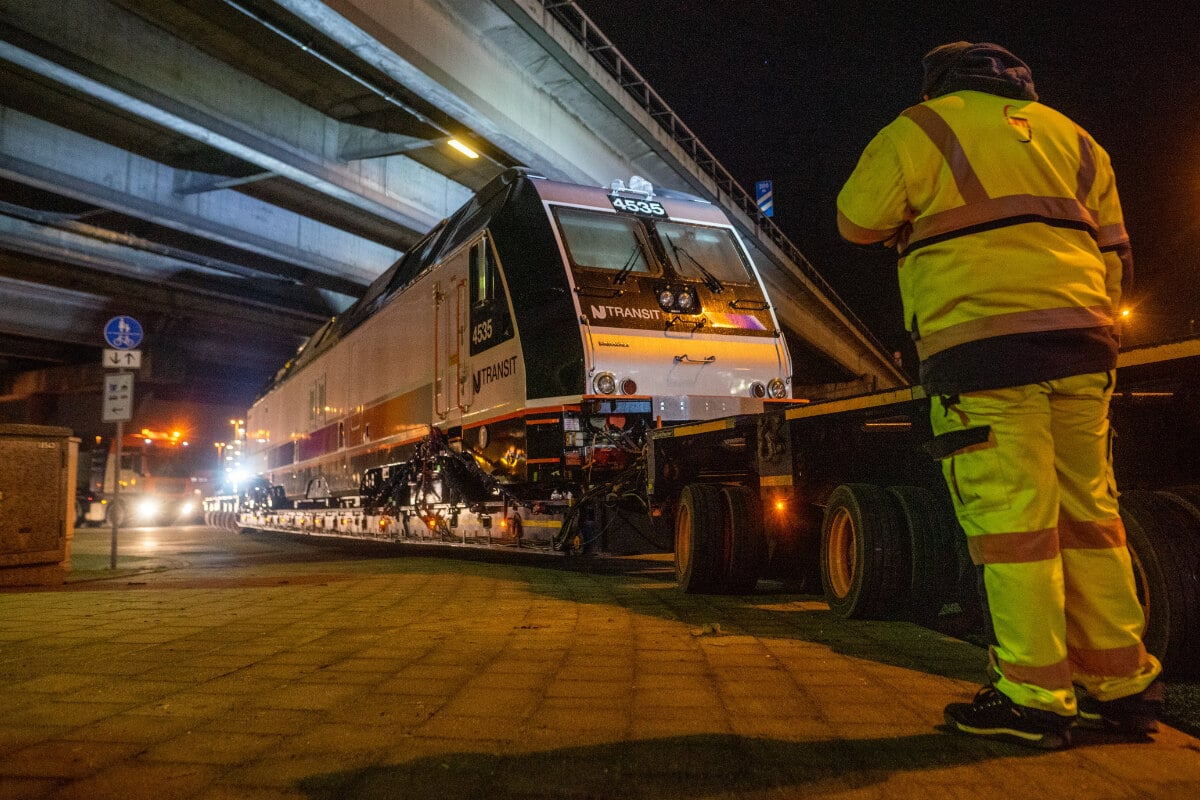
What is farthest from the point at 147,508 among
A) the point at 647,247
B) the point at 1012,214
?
the point at 1012,214

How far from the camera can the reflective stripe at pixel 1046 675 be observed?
8.40 feet

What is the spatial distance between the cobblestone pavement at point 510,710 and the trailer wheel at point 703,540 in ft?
1.84

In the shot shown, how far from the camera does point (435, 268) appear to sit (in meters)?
10.1

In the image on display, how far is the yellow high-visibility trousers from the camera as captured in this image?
8.52 ft

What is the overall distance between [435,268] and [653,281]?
Result: 3.05 meters

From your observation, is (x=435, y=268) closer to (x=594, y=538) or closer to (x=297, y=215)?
(x=594, y=538)

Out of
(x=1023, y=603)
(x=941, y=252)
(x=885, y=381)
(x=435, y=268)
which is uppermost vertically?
→ (x=885, y=381)

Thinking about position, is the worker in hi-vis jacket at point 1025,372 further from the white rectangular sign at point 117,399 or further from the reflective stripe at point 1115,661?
the white rectangular sign at point 117,399

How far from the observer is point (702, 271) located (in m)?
→ 8.66

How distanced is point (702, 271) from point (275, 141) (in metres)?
11.0

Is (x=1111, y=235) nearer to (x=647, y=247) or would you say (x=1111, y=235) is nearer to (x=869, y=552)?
(x=869, y=552)

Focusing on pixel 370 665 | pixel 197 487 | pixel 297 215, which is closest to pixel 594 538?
pixel 370 665

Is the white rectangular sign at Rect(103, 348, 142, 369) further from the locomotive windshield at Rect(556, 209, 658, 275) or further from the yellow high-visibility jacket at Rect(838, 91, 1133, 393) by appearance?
the yellow high-visibility jacket at Rect(838, 91, 1133, 393)

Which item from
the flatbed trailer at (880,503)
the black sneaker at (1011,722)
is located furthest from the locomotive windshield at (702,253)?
the black sneaker at (1011,722)
